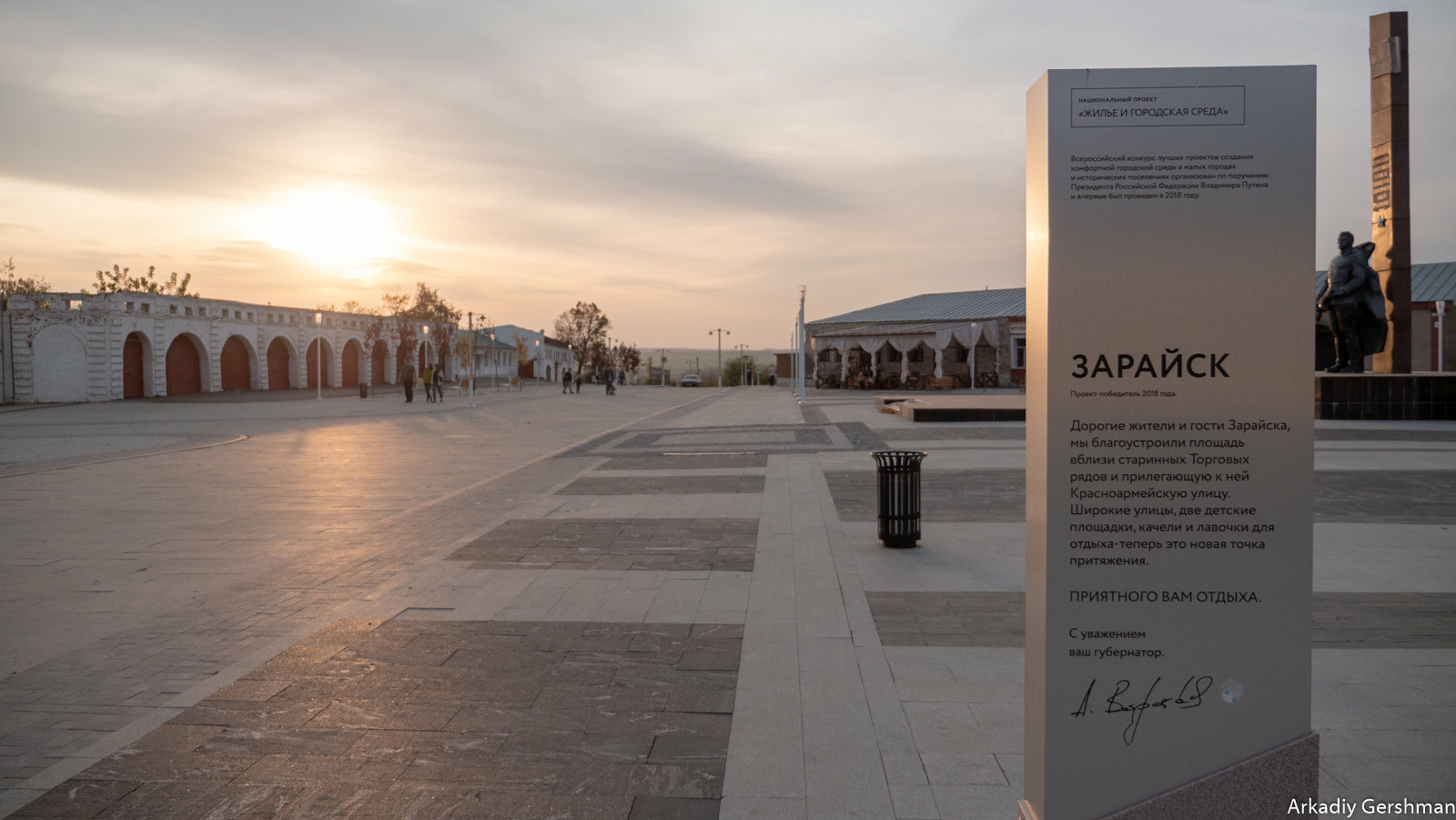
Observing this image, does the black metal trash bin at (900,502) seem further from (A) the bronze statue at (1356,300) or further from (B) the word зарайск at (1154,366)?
(A) the bronze statue at (1356,300)

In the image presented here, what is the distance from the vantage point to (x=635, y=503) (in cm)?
1011

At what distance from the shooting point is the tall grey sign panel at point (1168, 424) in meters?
2.48

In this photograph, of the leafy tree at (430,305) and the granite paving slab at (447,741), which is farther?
the leafy tree at (430,305)

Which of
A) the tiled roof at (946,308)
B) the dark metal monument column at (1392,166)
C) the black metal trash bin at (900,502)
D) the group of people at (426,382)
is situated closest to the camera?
the black metal trash bin at (900,502)

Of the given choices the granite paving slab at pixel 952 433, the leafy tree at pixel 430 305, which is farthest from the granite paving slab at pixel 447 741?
the leafy tree at pixel 430 305

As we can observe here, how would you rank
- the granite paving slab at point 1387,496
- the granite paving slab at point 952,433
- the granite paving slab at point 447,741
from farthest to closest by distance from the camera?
the granite paving slab at point 952,433 < the granite paving slab at point 1387,496 < the granite paving slab at point 447,741

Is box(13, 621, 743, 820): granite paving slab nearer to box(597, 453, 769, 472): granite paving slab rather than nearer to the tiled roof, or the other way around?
box(597, 453, 769, 472): granite paving slab

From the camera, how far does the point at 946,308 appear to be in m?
51.0

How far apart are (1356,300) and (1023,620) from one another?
1951 centimetres

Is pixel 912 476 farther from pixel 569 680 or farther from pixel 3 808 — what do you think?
pixel 3 808

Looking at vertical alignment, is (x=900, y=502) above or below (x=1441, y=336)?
below

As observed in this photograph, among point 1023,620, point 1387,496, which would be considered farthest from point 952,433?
point 1023,620

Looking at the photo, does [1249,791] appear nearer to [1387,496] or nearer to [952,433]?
[1387,496]

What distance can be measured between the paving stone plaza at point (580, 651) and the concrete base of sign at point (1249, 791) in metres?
0.67
